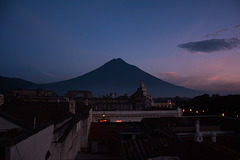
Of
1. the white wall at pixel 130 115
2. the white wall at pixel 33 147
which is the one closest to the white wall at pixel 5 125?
the white wall at pixel 33 147

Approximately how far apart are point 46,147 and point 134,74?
144 meters

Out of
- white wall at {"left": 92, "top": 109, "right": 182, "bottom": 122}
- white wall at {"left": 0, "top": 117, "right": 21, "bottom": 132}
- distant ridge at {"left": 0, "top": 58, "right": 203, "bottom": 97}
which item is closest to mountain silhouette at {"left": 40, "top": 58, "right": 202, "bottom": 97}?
distant ridge at {"left": 0, "top": 58, "right": 203, "bottom": 97}

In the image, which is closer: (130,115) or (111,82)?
(130,115)

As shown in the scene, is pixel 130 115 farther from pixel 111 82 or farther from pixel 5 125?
pixel 111 82

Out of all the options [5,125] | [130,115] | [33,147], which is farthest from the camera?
[130,115]

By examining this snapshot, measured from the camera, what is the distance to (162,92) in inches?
6870

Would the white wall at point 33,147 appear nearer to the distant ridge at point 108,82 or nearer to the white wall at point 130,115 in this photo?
the white wall at point 130,115

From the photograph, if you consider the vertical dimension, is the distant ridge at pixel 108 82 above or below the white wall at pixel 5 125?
above

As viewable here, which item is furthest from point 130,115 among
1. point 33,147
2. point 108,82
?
point 108,82

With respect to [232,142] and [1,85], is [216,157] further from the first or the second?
[1,85]

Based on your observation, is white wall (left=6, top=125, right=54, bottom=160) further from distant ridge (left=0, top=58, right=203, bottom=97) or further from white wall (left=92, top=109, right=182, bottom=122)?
distant ridge (left=0, top=58, right=203, bottom=97)

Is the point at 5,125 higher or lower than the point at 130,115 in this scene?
higher

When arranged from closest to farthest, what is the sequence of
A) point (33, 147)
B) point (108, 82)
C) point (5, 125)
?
point (33, 147)
point (5, 125)
point (108, 82)

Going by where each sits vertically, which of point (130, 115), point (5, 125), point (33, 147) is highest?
point (5, 125)
